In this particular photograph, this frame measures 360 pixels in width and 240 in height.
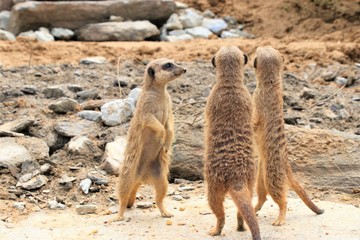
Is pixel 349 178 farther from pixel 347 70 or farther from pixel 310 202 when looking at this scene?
pixel 347 70

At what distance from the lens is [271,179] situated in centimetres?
559

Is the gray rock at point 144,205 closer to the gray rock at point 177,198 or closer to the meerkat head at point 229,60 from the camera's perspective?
the gray rock at point 177,198

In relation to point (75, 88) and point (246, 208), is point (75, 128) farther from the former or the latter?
point (246, 208)

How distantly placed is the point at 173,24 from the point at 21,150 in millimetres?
6753

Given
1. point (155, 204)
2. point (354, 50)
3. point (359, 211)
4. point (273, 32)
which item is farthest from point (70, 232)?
point (273, 32)

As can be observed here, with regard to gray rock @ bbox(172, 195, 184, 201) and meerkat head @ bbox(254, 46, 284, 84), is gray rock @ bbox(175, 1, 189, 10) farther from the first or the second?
meerkat head @ bbox(254, 46, 284, 84)

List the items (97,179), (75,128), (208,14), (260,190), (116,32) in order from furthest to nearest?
(208,14) → (116,32) → (75,128) → (97,179) → (260,190)

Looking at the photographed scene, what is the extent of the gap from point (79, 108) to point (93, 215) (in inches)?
89.5

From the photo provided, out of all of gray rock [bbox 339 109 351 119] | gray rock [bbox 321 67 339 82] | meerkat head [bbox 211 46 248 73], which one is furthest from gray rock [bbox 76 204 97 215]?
gray rock [bbox 321 67 339 82]

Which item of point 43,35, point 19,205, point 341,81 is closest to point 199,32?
point 43,35

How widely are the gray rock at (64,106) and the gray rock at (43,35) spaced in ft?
14.4

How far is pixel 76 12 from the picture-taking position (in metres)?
12.9

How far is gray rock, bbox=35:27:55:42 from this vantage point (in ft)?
40.0

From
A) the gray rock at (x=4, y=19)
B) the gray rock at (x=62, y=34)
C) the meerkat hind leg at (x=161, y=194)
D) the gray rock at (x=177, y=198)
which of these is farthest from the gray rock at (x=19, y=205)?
the gray rock at (x=4, y=19)
